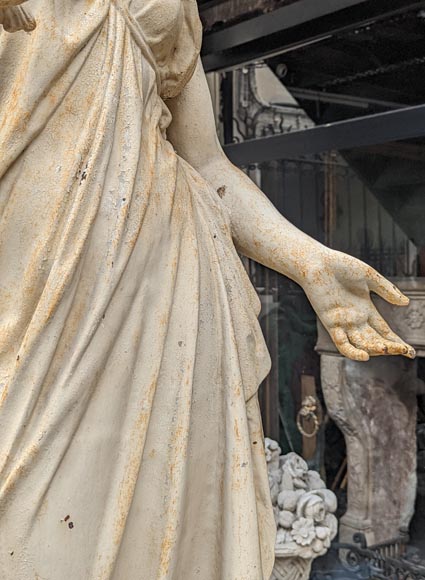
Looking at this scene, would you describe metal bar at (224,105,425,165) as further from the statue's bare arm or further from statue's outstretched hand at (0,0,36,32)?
statue's outstretched hand at (0,0,36,32)

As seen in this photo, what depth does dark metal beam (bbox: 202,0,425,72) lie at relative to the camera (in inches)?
119

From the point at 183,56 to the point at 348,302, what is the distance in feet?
1.34

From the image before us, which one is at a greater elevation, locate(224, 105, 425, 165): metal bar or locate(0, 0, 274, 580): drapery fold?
locate(224, 105, 425, 165): metal bar

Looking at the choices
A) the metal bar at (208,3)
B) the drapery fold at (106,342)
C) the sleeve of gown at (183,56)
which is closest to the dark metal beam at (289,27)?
the metal bar at (208,3)

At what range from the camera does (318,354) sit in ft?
11.5

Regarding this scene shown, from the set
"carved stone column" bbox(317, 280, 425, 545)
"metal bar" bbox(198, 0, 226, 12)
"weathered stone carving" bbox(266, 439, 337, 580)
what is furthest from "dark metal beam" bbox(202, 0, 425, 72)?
"weathered stone carving" bbox(266, 439, 337, 580)

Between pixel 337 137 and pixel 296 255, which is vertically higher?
pixel 337 137

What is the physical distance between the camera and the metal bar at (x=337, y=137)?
2.97 metres

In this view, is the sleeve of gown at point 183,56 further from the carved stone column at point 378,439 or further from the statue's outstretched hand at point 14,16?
the carved stone column at point 378,439

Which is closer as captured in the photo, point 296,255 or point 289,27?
point 296,255

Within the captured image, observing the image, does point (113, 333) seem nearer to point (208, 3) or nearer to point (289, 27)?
point (289, 27)

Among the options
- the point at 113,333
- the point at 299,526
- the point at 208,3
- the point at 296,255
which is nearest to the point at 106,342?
the point at 113,333

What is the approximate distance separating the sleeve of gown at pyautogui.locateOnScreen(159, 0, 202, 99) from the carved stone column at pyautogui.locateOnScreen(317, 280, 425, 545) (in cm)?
239

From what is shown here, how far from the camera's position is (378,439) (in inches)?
131
